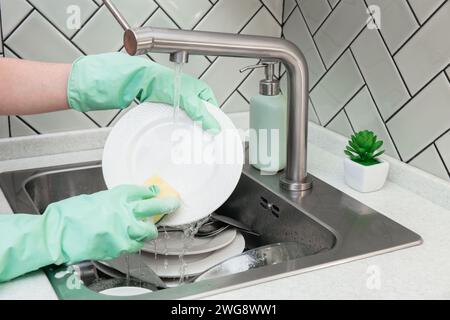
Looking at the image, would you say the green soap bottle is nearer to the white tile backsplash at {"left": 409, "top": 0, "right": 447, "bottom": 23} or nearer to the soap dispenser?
the soap dispenser

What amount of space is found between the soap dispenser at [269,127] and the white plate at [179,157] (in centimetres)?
15

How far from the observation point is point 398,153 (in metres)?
1.05

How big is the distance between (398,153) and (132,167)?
500mm

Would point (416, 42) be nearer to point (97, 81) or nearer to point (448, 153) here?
point (448, 153)

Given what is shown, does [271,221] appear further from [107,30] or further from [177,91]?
[107,30]

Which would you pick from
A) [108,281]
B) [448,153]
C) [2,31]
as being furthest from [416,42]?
[2,31]

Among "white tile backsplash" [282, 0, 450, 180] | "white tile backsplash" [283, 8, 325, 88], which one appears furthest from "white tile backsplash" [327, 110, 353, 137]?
"white tile backsplash" [283, 8, 325, 88]

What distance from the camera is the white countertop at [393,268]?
2.28 feet

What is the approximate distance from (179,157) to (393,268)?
0.39 metres

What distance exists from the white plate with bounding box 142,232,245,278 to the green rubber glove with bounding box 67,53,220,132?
27 centimetres

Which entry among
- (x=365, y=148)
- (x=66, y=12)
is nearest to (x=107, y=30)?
(x=66, y=12)

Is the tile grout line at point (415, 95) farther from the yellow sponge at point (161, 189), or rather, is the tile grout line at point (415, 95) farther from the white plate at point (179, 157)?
the yellow sponge at point (161, 189)

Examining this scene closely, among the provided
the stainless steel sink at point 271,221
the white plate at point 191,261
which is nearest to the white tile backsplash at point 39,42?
the stainless steel sink at point 271,221
